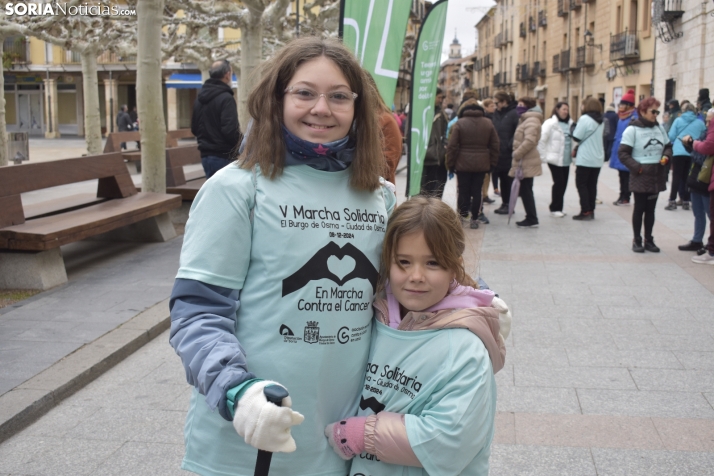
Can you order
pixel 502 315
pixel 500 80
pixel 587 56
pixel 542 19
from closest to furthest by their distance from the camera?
1. pixel 502 315
2. pixel 587 56
3. pixel 542 19
4. pixel 500 80

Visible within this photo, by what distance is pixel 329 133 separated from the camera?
6.17ft

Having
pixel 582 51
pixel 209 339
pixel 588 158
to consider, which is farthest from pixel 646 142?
pixel 582 51

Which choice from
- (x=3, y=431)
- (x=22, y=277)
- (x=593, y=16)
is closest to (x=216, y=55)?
→ (x=593, y=16)

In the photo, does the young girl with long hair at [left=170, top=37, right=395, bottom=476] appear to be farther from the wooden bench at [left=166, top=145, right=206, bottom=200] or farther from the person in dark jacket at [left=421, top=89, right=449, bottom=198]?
the person in dark jacket at [left=421, top=89, right=449, bottom=198]

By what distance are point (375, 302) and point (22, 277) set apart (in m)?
5.30

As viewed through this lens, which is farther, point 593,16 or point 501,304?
point 593,16

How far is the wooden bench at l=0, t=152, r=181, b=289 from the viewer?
6.47 meters

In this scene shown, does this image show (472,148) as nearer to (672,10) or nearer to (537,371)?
(537,371)

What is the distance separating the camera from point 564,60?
3897 centimetres

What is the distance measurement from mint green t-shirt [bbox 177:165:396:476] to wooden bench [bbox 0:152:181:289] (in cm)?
500

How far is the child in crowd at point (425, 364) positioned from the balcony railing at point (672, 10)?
2241 cm

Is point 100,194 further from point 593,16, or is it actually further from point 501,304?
point 593,16

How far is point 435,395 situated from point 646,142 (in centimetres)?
759

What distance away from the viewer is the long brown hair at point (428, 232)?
76.1 inches
